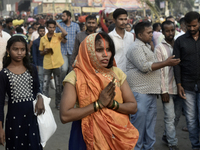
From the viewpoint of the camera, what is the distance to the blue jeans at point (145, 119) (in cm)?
409

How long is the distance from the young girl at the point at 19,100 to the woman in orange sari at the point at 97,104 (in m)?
1.01

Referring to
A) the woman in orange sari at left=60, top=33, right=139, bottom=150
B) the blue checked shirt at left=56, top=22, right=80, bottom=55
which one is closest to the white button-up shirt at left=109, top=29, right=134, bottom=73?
the woman in orange sari at left=60, top=33, right=139, bottom=150

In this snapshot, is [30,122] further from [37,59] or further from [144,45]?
[37,59]

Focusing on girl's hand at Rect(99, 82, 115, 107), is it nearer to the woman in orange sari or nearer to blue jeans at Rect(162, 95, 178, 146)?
the woman in orange sari

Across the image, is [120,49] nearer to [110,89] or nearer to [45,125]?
[45,125]

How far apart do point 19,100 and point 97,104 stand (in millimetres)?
1320

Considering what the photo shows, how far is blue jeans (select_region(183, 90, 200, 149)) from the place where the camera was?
436 cm

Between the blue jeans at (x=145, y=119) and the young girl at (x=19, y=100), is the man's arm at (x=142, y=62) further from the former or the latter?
the young girl at (x=19, y=100)

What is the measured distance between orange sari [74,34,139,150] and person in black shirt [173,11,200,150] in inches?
83.9

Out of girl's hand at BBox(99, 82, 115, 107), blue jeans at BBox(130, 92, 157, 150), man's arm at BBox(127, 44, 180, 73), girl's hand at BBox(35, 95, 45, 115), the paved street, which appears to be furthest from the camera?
the paved street

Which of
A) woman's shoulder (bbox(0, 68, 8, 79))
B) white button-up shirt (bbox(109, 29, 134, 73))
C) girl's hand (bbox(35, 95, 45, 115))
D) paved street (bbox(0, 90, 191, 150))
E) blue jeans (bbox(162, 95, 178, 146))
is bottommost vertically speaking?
paved street (bbox(0, 90, 191, 150))

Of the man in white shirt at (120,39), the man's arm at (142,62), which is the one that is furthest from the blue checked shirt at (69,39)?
the man's arm at (142,62)

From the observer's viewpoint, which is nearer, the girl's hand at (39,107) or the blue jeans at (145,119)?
the girl's hand at (39,107)

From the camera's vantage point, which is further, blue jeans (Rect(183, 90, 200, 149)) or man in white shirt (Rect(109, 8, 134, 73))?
man in white shirt (Rect(109, 8, 134, 73))
